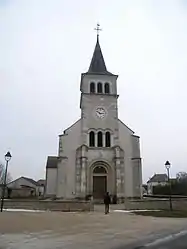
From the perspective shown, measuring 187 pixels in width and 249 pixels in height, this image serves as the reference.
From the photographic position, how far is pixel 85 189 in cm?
3572

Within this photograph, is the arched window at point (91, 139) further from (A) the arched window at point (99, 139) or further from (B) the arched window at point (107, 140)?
(B) the arched window at point (107, 140)

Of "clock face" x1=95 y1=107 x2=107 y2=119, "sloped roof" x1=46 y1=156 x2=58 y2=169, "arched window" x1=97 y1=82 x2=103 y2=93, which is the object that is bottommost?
"sloped roof" x1=46 y1=156 x2=58 y2=169

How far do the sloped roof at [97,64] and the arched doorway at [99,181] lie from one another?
539 inches

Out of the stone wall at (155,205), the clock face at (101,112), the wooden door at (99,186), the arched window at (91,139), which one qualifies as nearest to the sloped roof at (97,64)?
the clock face at (101,112)

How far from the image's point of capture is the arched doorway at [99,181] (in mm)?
36688

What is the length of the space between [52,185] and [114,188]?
30.0 feet

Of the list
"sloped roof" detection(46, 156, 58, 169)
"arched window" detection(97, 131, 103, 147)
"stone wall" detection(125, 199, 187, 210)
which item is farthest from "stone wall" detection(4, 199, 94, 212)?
"sloped roof" detection(46, 156, 58, 169)

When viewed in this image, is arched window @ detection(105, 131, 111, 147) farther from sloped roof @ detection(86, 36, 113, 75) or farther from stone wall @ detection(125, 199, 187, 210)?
stone wall @ detection(125, 199, 187, 210)

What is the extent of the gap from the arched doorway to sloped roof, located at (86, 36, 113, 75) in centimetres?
1370

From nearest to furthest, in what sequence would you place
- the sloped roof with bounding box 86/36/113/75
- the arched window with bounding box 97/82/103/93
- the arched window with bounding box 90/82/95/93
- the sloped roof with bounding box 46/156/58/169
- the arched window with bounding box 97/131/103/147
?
the arched window with bounding box 97/131/103/147
the arched window with bounding box 90/82/95/93
the arched window with bounding box 97/82/103/93
the sloped roof with bounding box 86/36/113/75
the sloped roof with bounding box 46/156/58/169

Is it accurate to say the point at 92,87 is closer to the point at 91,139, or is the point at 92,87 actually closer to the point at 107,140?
the point at 91,139

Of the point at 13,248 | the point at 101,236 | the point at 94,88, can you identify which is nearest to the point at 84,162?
the point at 94,88

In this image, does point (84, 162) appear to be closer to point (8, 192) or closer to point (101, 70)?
point (101, 70)

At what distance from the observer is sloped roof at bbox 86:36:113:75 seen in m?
43.6
